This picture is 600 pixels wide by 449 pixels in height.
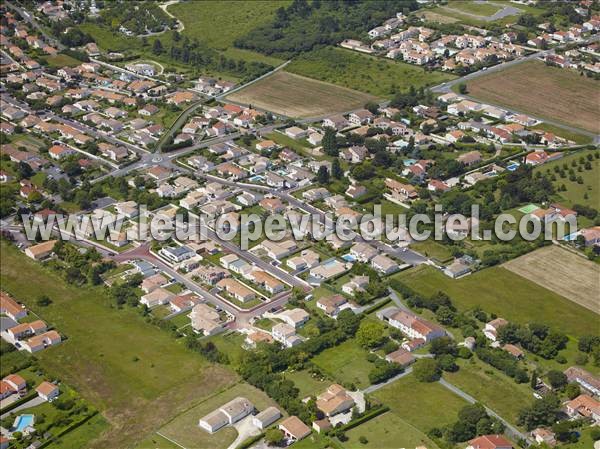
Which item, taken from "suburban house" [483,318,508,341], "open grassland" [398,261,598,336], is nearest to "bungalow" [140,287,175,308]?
"open grassland" [398,261,598,336]

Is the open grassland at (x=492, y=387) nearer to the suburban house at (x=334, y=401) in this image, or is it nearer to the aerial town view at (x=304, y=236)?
the aerial town view at (x=304, y=236)

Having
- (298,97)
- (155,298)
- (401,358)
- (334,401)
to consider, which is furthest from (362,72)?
(334,401)

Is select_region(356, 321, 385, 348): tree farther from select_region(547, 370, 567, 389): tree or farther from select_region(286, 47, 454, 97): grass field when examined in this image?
select_region(286, 47, 454, 97): grass field

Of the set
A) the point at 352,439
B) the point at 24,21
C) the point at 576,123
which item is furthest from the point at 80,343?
the point at 24,21

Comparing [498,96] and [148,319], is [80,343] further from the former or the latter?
[498,96]

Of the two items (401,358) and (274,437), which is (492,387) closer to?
(401,358)
